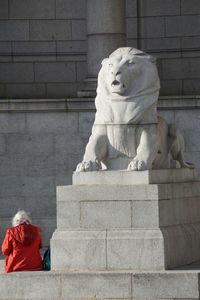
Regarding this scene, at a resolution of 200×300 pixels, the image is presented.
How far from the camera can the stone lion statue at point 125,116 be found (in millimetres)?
27531

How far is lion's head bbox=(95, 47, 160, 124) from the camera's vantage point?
27547 millimetres

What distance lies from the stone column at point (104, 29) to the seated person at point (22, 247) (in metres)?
10.1

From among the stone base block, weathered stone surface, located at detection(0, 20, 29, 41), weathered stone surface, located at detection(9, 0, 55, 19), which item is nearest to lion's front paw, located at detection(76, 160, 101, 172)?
the stone base block

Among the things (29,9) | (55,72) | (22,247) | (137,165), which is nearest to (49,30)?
(29,9)

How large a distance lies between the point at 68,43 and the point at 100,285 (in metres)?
15.6

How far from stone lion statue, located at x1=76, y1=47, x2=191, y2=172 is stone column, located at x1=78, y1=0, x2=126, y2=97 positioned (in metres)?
10.1

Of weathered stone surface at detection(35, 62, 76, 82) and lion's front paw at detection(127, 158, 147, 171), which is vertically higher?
weathered stone surface at detection(35, 62, 76, 82)

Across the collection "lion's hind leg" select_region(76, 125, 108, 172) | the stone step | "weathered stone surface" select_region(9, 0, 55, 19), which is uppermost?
"weathered stone surface" select_region(9, 0, 55, 19)

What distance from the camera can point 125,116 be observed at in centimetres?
2753

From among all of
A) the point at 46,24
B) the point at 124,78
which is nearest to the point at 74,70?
the point at 46,24

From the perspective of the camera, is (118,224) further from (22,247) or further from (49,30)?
(49,30)

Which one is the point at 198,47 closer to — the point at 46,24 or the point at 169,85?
the point at 169,85

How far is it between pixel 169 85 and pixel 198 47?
1.09 m

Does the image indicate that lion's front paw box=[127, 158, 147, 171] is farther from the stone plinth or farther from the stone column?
the stone column
